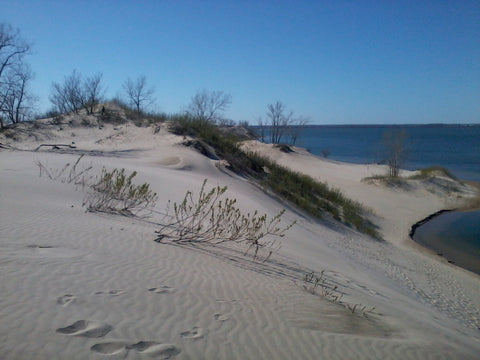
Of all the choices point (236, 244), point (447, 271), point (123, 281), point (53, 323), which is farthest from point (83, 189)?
point (447, 271)

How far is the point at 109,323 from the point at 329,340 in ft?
6.58

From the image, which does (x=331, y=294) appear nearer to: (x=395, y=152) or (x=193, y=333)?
(x=193, y=333)

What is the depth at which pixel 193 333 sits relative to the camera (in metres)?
3.11

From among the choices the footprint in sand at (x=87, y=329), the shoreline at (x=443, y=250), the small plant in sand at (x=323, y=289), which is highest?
the footprint in sand at (x=87, y=329)

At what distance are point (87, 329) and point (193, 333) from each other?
856 millimetres

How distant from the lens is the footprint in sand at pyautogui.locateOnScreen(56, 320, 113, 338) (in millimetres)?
2771

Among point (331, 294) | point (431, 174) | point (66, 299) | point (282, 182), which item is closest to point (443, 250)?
point (282, 182)

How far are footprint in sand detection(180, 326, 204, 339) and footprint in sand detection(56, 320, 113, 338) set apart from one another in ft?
1.98

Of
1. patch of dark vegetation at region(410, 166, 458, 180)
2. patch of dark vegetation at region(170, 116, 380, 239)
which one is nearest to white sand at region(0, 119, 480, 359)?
patch of dark vegetation at region(170, 116, 380, 239)

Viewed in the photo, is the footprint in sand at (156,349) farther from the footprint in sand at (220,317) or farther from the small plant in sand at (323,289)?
the small plant in sand at (323,289)

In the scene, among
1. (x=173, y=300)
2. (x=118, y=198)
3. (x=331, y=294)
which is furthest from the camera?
(x=118, y=198)

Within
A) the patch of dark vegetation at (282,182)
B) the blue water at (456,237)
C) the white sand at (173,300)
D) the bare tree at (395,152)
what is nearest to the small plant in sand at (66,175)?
the white sand at (173,300)

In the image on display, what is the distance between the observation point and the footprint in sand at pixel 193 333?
304cm

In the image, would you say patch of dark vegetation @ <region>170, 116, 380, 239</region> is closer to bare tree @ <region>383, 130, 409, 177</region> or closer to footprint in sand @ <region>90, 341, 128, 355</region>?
footprint in sand @ <region>90, 341, 128, 355</region>
